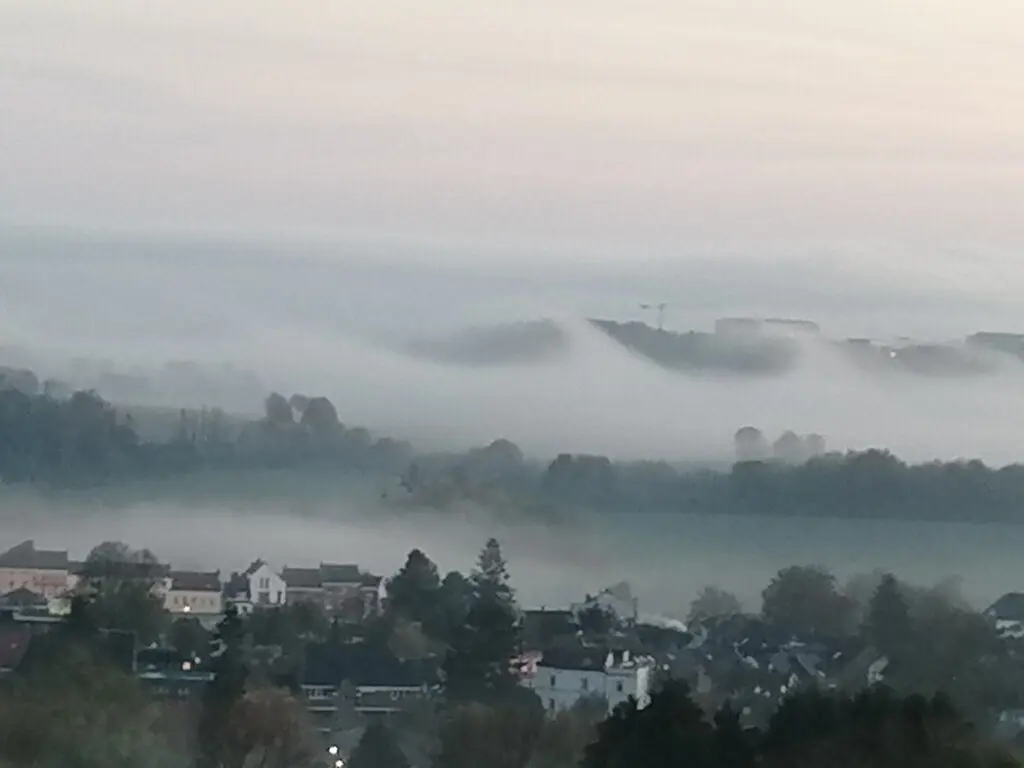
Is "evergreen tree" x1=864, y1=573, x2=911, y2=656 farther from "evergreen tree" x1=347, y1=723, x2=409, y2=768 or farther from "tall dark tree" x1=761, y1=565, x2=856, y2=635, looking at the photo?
"evergreen tree" x1=347, y1=723, x2=409, y2=768

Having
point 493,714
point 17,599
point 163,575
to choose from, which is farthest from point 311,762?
point 163,575

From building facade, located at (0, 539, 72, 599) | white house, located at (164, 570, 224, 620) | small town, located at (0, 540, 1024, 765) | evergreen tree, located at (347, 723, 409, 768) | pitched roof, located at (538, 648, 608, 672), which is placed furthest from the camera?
building facade, located at (0, 539, 72, 599)

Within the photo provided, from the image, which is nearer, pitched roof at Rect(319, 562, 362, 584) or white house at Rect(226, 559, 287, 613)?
white house at Rect(226, 559, 287, 613)

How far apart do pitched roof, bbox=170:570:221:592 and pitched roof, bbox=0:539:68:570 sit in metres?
0.91

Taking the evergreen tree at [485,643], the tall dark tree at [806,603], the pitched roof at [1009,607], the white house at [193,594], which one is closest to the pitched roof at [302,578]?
the white house at [193,594]

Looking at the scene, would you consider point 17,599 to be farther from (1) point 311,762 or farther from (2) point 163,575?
(1) point 311,762

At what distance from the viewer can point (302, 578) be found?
15.1m

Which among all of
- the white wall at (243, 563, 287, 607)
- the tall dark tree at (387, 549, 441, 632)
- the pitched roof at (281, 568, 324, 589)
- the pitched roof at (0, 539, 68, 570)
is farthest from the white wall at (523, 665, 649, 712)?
the pitched roof at (0, 539, 68, 570)

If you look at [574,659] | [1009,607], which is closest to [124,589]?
[574,659]

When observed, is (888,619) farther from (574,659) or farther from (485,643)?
(485,643)

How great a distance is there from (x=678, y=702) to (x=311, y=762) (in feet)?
7.93

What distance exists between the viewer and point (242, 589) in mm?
14578

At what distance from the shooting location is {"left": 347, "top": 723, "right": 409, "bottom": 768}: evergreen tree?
922 centimetres

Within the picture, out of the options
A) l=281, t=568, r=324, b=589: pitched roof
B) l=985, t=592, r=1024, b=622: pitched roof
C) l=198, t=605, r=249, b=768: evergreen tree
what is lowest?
l=198, t=605, r=249, b=768: evergreen tree
